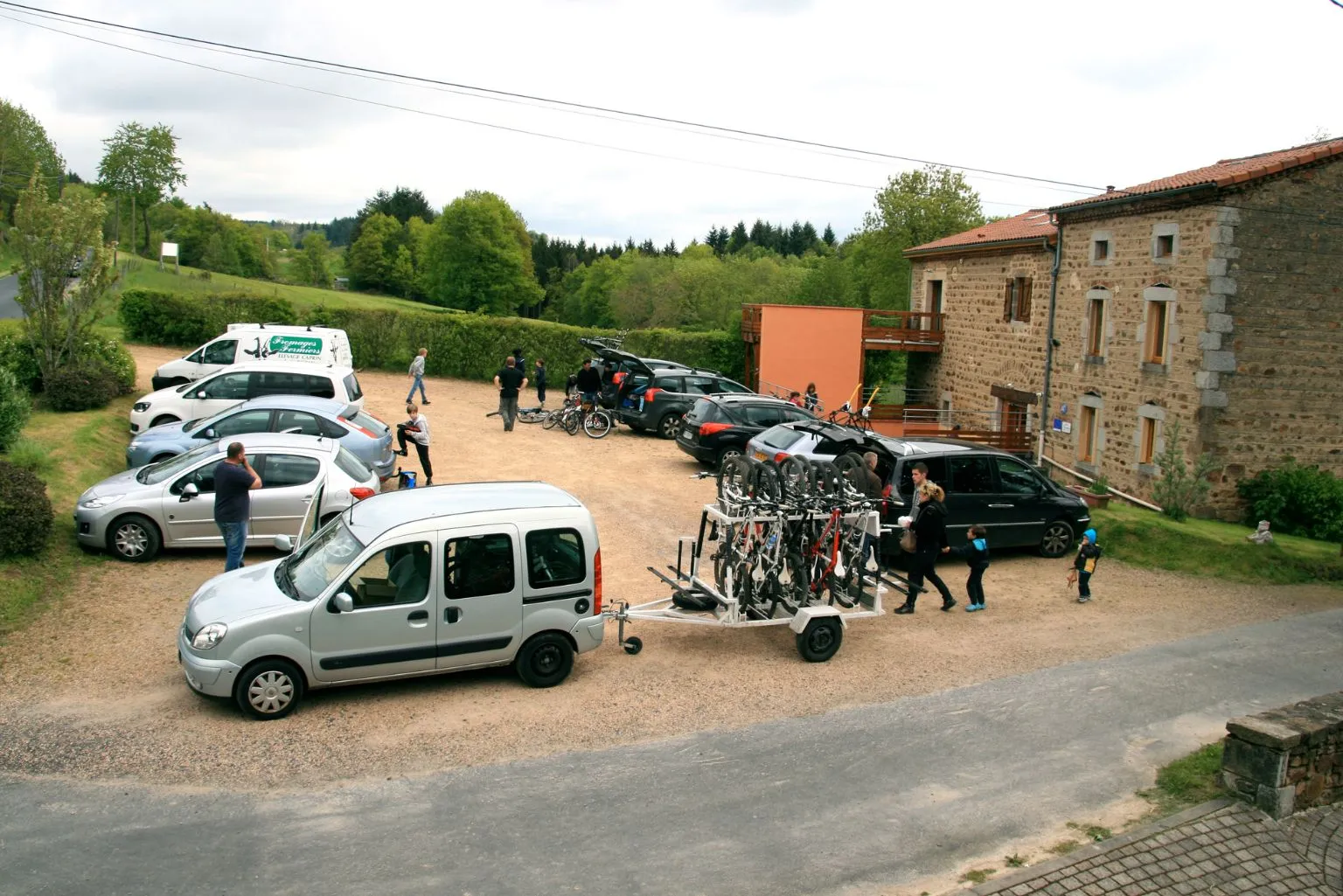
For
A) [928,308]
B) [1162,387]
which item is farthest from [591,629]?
[928,308]

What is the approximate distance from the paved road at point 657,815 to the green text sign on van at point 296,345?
15.4 metres

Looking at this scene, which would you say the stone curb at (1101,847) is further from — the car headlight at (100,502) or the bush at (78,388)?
the bush at (78,388)

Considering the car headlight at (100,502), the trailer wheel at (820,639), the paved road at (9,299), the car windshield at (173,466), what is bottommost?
the trailer wheel at (820,639)

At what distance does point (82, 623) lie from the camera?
403 inches

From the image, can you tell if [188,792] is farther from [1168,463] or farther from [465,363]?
[465,363]

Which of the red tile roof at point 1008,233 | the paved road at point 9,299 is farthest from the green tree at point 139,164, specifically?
the red tile roof at point 1008,233

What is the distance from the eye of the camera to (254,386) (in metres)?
18.1

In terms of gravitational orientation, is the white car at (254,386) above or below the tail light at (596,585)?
above

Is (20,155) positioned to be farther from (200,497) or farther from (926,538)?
(926,538)

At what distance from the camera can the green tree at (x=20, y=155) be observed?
191 ft

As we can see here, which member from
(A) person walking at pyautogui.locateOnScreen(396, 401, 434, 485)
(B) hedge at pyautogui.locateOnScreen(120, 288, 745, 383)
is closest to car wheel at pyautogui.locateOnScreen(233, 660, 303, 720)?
(A) person walking at pyautogui.locateOnScreen(396, 401, 434, 485)

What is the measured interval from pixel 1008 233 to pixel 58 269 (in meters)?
23.2

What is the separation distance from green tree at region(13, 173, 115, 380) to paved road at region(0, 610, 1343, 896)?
40.1 feet

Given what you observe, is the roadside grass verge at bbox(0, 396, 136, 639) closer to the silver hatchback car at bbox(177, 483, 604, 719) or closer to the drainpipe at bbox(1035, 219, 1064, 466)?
the silver hatchback car at bbox(177, 483, 604, 719)
